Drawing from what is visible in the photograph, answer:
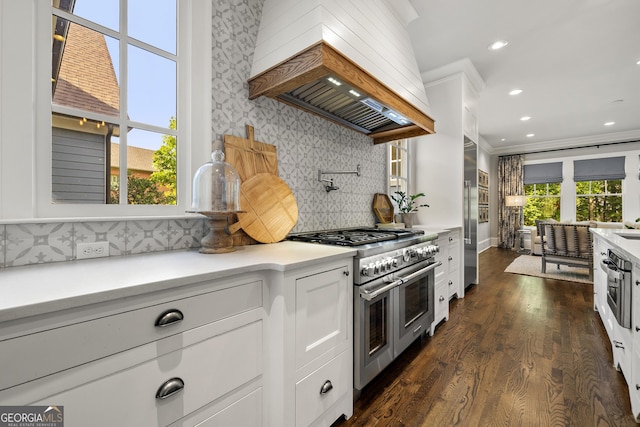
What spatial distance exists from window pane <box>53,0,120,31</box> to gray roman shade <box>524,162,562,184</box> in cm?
897

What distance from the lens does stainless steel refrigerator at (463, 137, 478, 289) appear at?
3578 mm

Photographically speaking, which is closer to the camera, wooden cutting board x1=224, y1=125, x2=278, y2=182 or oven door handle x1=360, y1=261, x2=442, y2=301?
oven door handle x1=360, y1=261, x2=442, y2=301

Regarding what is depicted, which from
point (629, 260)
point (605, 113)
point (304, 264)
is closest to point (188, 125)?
point (304, 264)

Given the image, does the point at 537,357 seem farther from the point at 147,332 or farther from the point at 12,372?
the point at 12,372

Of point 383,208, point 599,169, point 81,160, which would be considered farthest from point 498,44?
point 599,169

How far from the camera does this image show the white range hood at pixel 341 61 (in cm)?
150

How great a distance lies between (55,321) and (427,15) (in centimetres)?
325

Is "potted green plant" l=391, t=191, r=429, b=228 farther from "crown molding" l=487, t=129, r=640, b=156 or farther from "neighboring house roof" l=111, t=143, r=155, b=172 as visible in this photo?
"crown molding" l=487, t=129, r=640, b=156

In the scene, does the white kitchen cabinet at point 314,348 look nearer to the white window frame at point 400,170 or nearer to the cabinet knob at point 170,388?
the cabinet knob at point 170,388

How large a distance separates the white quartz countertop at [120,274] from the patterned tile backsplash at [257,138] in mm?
88

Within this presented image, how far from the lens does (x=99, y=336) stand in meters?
0.75

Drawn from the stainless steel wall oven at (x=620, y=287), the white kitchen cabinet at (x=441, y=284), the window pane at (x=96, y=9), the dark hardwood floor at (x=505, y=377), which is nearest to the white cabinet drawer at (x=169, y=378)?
the dark hardwood floor at (x=505, y=377)

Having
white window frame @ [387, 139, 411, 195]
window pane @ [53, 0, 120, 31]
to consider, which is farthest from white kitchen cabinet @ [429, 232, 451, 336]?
window pane @ [53, 0, 120, 31]

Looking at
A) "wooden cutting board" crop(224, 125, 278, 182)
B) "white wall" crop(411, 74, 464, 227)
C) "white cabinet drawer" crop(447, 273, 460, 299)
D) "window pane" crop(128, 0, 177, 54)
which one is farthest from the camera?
"white wall" crop(411, 74, 464, 227)
